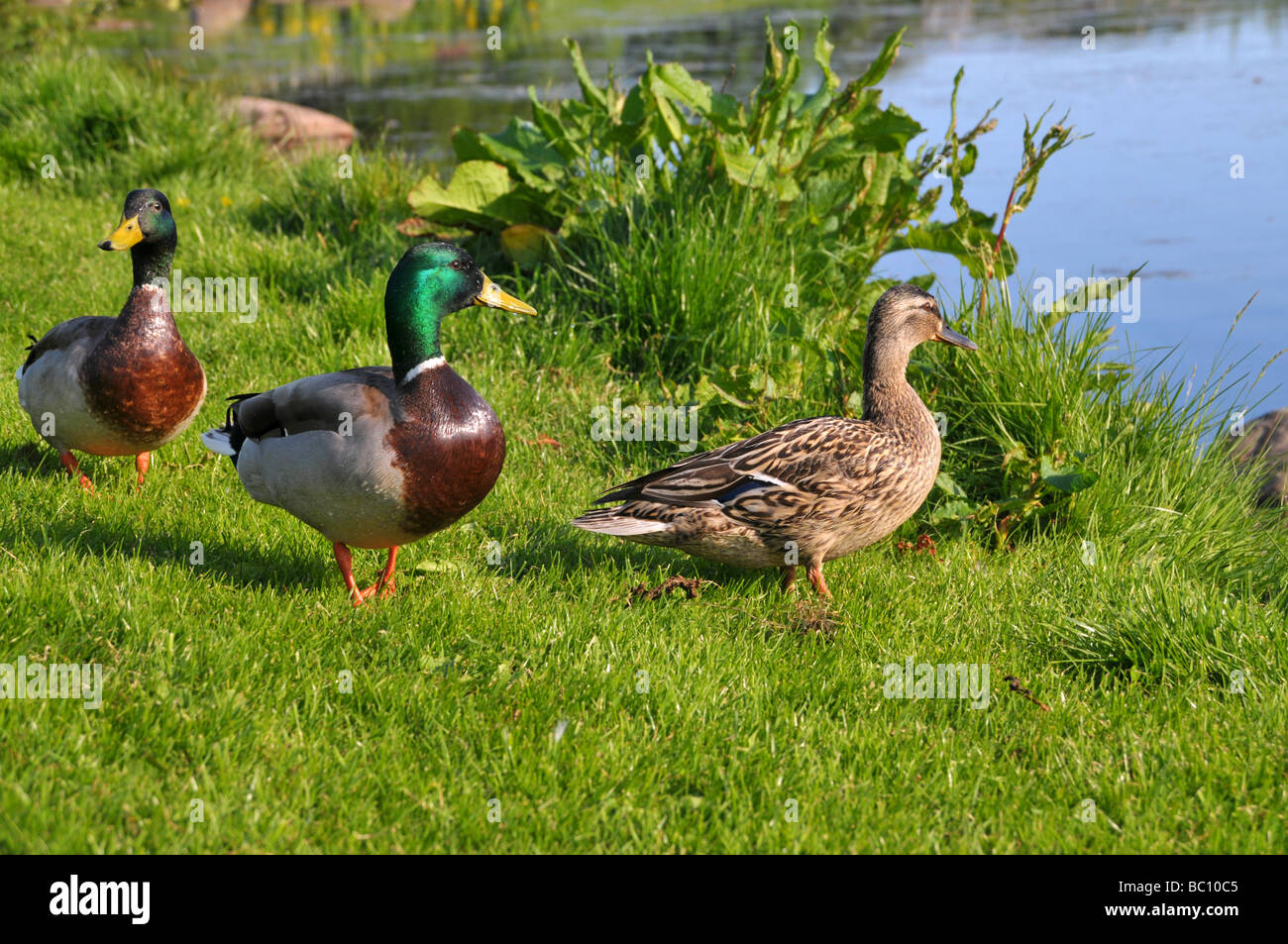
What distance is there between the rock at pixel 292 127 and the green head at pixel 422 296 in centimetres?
780

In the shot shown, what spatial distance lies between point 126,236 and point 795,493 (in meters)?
3.09

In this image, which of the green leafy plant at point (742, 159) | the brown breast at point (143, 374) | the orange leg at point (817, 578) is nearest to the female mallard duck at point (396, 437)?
the brown breast at point (143, 374)

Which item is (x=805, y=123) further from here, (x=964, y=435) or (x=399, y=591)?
(x=399, y=591)

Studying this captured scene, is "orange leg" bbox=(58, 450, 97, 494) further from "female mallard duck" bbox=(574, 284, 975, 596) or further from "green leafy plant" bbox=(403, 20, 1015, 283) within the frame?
"green leafy plant" bbox=(403, 20, 1015, 283)

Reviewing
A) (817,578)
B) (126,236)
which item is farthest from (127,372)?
(817,578)

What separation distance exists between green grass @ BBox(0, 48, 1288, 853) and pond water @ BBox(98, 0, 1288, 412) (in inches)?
43.1

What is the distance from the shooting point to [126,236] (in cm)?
519

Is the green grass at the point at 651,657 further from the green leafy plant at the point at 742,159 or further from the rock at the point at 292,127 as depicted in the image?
the rock at the point at 292,127

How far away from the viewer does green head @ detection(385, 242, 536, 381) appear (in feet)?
13.7

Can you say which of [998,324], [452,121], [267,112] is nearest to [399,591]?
[998,324]

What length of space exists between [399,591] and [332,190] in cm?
537

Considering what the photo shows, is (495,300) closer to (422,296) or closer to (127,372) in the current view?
(422,296)

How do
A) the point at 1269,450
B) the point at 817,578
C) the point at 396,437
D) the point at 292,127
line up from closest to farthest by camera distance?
the point at 396,437 → the point at 817,578 → the point at 1269,450 → the point at 292,127

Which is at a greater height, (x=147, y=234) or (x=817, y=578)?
(x=147, y=234)
